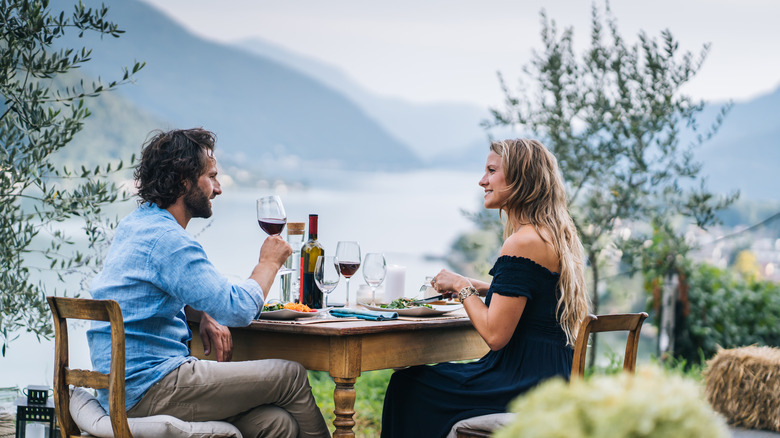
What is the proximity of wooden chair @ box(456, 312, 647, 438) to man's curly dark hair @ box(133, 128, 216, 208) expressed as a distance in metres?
1.21

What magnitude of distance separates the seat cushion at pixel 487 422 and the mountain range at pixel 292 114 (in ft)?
19.7

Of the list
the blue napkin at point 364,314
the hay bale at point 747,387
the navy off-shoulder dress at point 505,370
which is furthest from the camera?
the hay bale at point 747,387

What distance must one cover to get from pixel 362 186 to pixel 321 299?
7576 millimetres

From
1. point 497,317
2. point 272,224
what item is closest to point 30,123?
point 272,224

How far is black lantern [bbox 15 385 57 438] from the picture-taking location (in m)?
3.07

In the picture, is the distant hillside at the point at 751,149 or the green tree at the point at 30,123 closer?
the green tree at the point at 30,123

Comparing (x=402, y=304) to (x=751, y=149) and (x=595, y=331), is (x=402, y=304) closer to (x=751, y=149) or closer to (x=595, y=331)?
(x=595, y=331)

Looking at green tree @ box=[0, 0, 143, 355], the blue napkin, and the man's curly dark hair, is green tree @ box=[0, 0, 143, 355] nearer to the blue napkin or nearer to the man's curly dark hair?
the man's curly dark hair

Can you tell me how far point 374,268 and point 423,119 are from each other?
28.2 feet

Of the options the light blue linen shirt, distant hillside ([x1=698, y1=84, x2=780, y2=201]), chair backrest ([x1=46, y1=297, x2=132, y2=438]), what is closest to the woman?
the light blue linen shirt

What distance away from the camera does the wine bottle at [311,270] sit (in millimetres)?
3047

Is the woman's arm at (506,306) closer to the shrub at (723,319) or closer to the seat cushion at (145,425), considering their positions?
the seat cushion at (145,425)

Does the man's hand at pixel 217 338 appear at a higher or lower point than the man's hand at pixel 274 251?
lower

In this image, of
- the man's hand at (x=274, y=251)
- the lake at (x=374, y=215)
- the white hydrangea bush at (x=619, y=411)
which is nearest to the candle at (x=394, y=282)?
the man's hand at (x=274, y=251)
